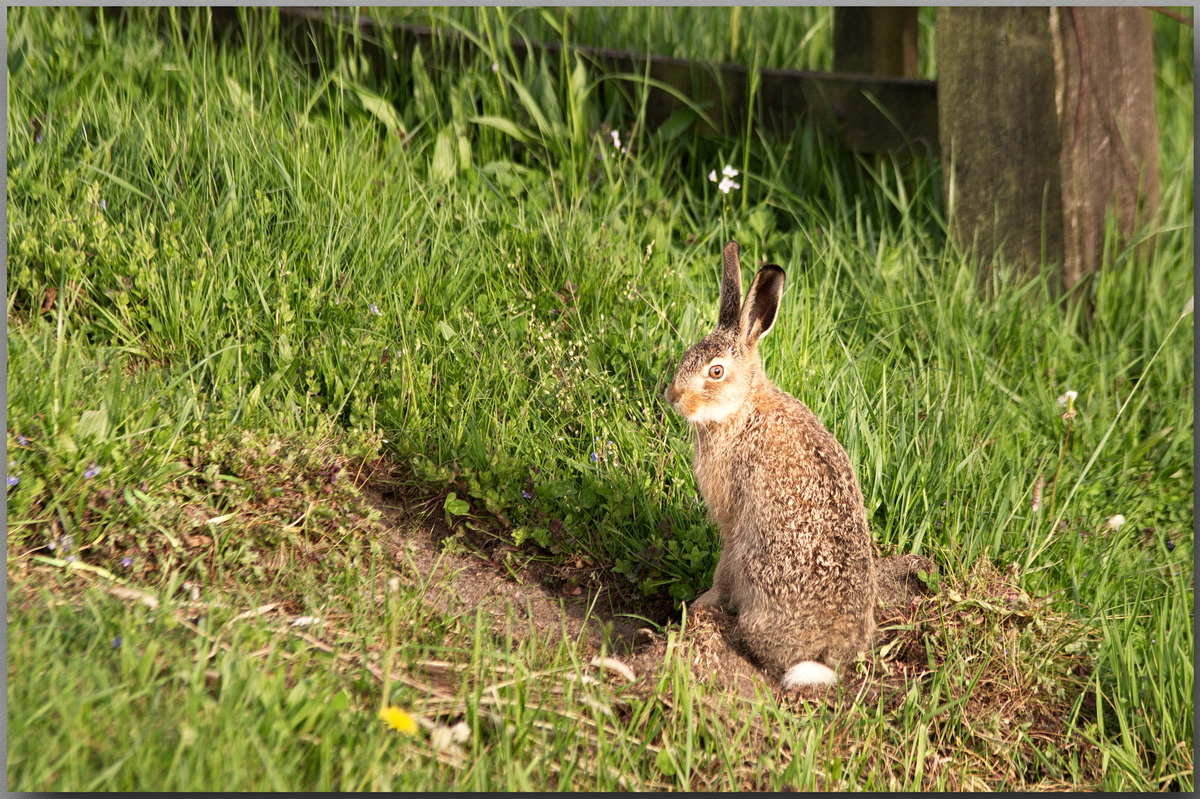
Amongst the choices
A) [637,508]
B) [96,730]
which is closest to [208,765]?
[96,730]

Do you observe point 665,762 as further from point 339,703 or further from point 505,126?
point 505,126

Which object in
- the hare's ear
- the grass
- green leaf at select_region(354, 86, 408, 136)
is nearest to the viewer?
the grass

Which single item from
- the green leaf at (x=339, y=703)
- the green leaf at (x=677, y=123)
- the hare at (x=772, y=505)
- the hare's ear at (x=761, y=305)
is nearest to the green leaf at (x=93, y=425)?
the green leaf at (x=339, y=703)

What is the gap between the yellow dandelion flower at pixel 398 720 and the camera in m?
2.68

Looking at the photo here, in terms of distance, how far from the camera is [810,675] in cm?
332

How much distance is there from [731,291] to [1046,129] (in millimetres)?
2366

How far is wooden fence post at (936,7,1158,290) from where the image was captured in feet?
16.2

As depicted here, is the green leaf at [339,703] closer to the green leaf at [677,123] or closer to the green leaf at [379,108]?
the green leaf at [379,108]

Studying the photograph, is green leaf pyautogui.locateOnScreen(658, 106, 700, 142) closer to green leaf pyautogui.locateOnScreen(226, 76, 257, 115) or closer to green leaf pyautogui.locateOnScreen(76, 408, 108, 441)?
green leaf pyautogui.locateOnScreen(226, 76, 257, 115)

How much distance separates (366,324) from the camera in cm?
418

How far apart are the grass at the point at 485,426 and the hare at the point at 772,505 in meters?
0.22

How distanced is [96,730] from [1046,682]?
287 cm

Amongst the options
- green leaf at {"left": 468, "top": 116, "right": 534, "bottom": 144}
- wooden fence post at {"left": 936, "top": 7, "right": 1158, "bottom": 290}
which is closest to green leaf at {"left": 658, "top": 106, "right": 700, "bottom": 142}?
green leaf at {"left": 468, "top": 116, "right": 534, "bottom": 144}

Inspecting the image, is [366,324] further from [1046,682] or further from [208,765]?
[1046,682]
